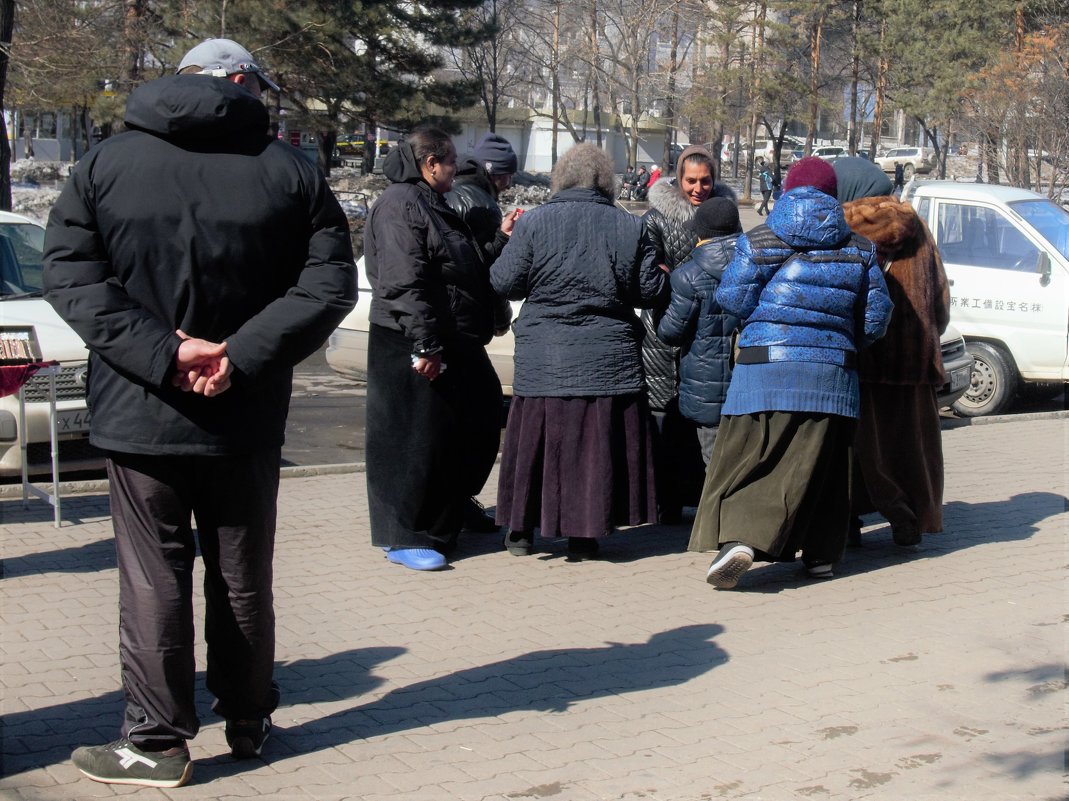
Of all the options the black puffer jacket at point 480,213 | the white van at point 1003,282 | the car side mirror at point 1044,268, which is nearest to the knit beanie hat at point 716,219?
the black puffer jacket at point 480,213

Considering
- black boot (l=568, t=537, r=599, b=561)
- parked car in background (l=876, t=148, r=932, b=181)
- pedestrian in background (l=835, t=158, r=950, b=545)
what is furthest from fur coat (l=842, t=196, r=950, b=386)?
parked car in background (l=876, t=148, r=932, b=181)

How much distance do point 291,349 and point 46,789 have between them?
1407 mm

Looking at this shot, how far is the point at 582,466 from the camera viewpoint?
20.4ft

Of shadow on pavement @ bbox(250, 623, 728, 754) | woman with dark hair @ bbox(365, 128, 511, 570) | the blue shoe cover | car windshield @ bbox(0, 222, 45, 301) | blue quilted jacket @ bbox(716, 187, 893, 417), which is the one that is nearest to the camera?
shadow on pavement @ bbox(250, 623, 728, 754)

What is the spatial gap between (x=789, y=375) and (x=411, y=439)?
1.78m

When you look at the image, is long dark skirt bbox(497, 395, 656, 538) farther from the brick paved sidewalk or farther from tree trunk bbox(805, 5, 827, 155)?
tree trunk bbox(805, 5, 827, 155)

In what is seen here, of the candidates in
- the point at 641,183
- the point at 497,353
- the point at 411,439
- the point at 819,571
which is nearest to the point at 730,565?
the point at 819,571

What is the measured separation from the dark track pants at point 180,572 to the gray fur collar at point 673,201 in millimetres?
3660

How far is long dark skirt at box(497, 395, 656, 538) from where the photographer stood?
6.19 metres

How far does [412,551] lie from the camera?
6215mm

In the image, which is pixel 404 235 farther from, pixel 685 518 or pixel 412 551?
pixel 685 518

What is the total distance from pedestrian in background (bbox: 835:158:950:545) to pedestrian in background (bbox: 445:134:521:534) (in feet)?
5.66

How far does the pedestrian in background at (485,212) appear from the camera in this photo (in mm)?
6551

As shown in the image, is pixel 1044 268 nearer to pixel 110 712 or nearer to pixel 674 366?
pixel 674 366
